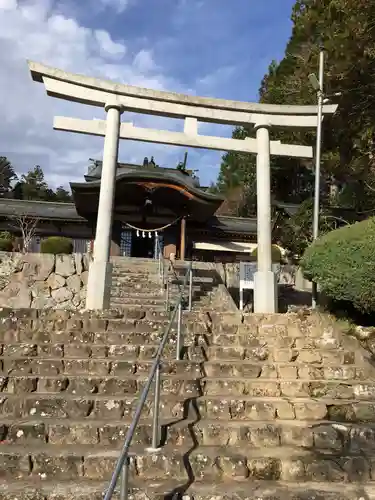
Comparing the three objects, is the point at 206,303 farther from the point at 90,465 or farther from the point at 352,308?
the point at 90,465

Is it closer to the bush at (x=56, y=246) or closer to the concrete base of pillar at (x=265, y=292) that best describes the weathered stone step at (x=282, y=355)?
the concrete base of pillar at (x=265, y=292)

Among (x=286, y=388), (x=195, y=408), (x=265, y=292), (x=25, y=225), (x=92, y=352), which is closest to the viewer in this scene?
(x=195, y=408)

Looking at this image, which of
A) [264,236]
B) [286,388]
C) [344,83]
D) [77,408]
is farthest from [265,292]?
[344,83]

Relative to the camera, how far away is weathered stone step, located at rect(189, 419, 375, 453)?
396 centimetres

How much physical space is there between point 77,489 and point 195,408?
1489 millimetres

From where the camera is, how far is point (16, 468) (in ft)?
11.5

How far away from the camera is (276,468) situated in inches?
141

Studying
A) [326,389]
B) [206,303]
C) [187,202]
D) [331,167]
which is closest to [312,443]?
[326,389]

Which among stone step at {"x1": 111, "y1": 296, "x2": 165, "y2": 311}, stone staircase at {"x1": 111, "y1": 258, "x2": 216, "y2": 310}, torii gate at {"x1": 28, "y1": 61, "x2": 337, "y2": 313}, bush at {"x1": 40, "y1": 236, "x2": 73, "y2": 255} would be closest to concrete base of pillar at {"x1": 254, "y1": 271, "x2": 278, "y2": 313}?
torii gate at {"x1": 28, "y1": 61, "x2": 337, "y2": 313}

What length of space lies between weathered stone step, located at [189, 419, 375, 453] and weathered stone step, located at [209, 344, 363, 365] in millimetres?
1507

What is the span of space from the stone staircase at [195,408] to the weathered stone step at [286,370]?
1 centimetres

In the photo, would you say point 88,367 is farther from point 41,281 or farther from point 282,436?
point 41,281

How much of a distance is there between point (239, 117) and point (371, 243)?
4.56 m

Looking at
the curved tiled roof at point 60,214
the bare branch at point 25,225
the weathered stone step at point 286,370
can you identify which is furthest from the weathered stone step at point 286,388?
the curved tiled roof at point 60,214
